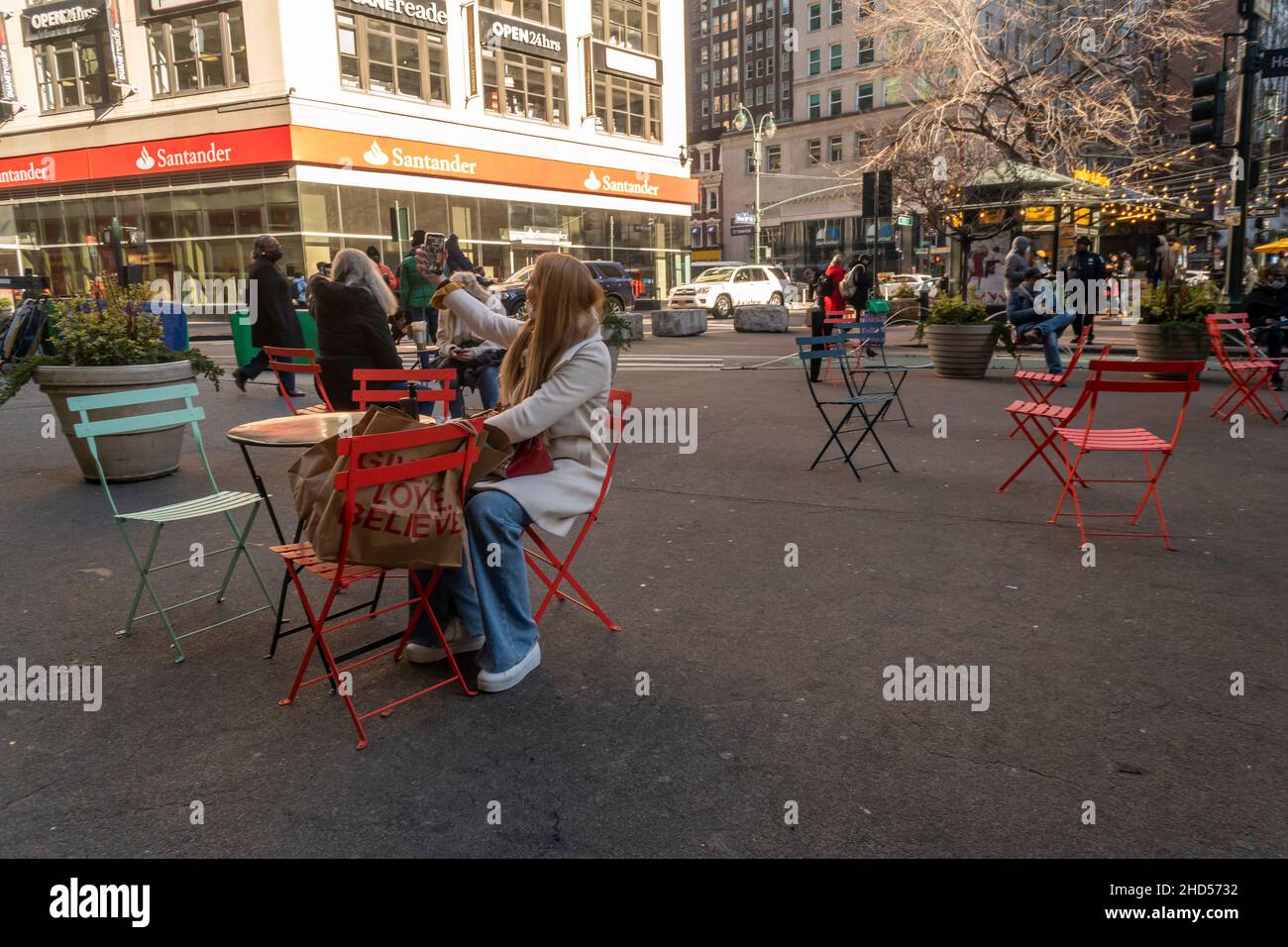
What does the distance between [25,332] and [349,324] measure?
10.7 metres

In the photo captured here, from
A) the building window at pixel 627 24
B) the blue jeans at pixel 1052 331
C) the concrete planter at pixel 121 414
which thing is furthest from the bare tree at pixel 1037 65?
the concrete planter at pixel 121 414

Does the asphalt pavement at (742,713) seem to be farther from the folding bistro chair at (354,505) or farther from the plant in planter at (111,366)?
the plant in planter at (111,366)

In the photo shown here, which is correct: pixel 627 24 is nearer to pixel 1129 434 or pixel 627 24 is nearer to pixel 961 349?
pixel 961 349

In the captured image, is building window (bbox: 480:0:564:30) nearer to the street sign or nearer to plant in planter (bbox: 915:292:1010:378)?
plant in planter (bbox: 915:292:1010:378)

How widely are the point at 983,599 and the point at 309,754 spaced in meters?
3.31

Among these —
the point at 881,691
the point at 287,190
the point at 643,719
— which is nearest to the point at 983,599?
the point at 881,691

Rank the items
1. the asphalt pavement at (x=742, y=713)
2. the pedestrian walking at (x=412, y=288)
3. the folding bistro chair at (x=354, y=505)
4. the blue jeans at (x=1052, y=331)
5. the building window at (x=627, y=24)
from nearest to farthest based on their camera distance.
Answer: the asphalt pavement at (x=742, y=713) → the folding bistro chair at (x=354, y=505) → the blue jeans at (x=1052, y=331) → the pedestrian walking at (x=412, y=288) → the building window at (x=627, y=24)

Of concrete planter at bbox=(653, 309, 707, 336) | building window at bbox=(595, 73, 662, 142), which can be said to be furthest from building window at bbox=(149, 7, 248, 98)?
concrete planter at bbox=(653, 309, 707, 336)

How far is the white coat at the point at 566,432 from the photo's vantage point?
154 inches

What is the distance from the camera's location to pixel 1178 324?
12.5 metres

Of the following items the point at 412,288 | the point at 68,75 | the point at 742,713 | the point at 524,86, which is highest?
the point at 524,86

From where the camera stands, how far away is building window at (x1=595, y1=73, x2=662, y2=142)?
138ft

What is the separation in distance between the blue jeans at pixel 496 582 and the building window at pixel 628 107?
1610 inches

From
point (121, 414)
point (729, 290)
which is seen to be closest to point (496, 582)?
point (121, 414)
